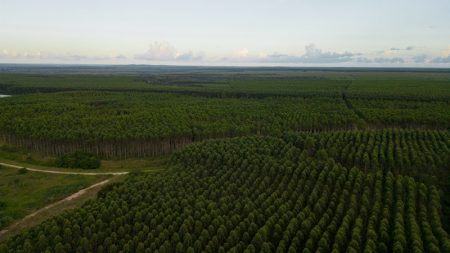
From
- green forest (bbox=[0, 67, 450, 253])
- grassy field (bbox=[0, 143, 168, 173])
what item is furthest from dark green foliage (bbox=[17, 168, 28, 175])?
green forest (bbox=[0, 67, 450, 253])

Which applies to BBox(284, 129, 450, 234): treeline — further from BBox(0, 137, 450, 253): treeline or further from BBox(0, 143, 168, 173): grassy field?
BBox(0, 143, 168, 173): grassy field

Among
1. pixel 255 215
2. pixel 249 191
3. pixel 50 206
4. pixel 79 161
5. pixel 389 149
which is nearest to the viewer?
pixel 255 215

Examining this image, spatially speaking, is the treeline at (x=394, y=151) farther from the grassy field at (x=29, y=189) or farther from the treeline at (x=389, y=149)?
the grassy field at (x=29, y=189)

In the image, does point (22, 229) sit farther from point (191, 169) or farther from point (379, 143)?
point (379, 143)

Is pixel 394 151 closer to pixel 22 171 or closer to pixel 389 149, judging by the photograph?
pixel 389 149

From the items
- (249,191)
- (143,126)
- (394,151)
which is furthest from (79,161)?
(394,151)

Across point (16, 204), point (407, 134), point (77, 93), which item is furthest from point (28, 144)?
point (77, 93)

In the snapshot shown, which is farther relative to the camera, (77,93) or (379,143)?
(77,93)
